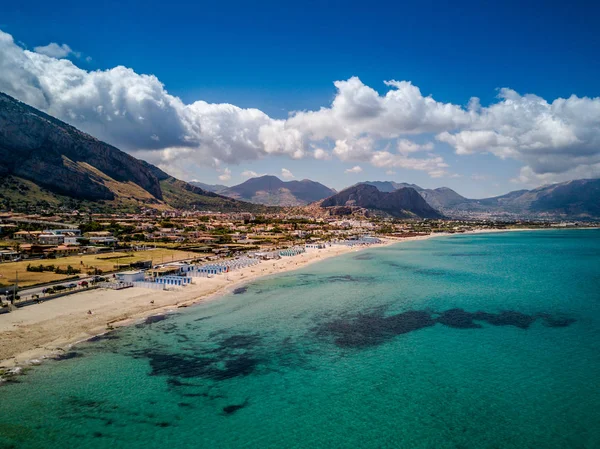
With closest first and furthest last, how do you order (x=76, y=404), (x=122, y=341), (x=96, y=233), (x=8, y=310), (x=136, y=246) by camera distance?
(x=76, y=404), (x=122, y=341), (x=8, y=310), (x=136, y=246), (x=96, y=233)

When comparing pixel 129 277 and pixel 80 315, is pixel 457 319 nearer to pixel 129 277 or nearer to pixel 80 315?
pixel 80 315

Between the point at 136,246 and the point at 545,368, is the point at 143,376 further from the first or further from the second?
the point at 136,246

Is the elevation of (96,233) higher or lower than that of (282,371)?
higher

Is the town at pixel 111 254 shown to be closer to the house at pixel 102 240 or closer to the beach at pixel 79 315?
the house at pixel 102 240

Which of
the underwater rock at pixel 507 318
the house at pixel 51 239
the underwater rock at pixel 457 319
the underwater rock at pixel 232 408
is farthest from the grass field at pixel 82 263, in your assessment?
the underwater rock at pixel 507 318

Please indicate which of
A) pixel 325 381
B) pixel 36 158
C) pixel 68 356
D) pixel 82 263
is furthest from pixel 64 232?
pixel 36 158

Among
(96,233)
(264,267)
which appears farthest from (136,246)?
(264,267)
